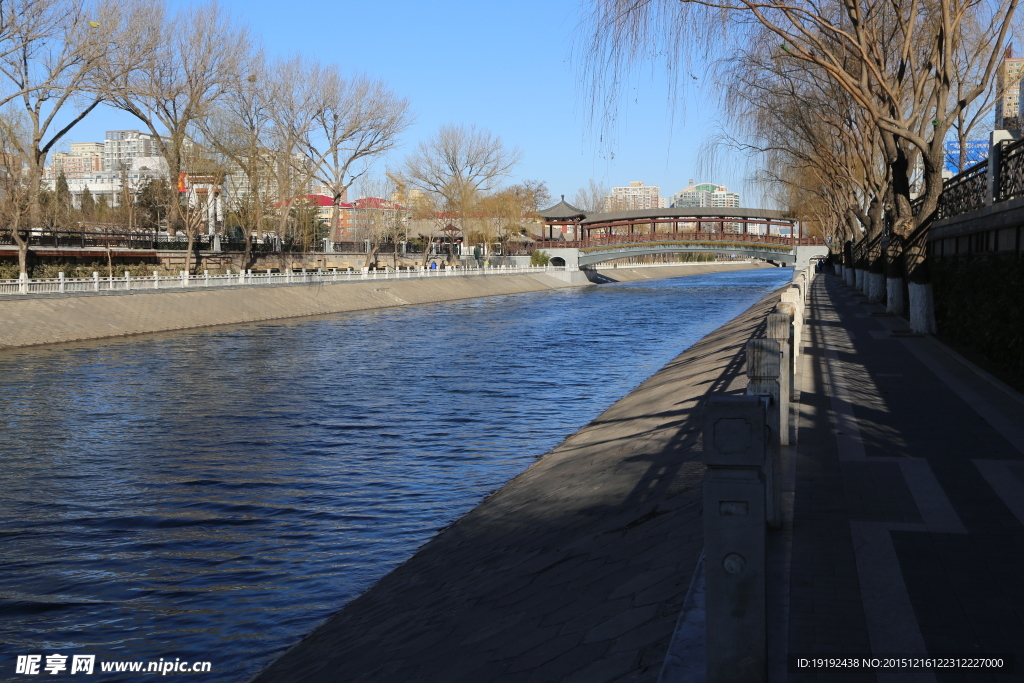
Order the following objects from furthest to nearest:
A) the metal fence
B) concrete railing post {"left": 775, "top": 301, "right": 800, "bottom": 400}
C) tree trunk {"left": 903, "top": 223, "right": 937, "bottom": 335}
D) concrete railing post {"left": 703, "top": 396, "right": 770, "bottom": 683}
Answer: the metal fence, tree trunk {"left": 903, "top": 223, "right": 937, "bottom": 335}, concrete railing post {"left": 775, "top": 301, "right": 800, "bottom": 400}, concrete railing post {"left": 703, "top": 396, "right": 770, "bottom": 683}

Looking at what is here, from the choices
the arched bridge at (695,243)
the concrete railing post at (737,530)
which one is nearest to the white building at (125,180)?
the arched bridge at (695,243)

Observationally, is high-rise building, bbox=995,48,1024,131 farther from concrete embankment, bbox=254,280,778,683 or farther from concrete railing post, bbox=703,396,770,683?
concrete railing post, bbox=703,396,770,683

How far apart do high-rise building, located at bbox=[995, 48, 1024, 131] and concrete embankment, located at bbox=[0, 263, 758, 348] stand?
30.3 m

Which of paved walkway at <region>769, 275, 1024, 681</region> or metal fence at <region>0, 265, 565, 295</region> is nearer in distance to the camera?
paved walkway at <region>769, 275, 1024, 681</region>

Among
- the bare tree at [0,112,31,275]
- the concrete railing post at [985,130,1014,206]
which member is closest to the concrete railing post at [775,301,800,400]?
the concrete railing post at [985,130,1014,206]

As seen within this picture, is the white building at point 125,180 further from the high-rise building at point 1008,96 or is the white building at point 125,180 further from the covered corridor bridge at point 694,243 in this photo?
the high-rise building at point 1008,96

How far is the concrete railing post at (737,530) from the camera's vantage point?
3.81 m

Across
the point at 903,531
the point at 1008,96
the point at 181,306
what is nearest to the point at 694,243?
the point at 1008,96

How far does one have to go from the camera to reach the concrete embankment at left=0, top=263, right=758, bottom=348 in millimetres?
30219

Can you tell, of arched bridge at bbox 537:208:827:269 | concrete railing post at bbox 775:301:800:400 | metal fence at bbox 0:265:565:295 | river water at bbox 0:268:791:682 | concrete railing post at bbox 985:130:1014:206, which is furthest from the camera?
arched bridge at bbox 537:208:827:269

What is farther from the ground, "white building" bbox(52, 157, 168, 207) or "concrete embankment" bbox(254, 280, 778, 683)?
"white building" bbox(52, 157, 168, 207)

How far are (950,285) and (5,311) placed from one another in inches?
1076

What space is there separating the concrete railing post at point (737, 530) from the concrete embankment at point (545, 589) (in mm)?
619

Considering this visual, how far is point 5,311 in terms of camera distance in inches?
1162
